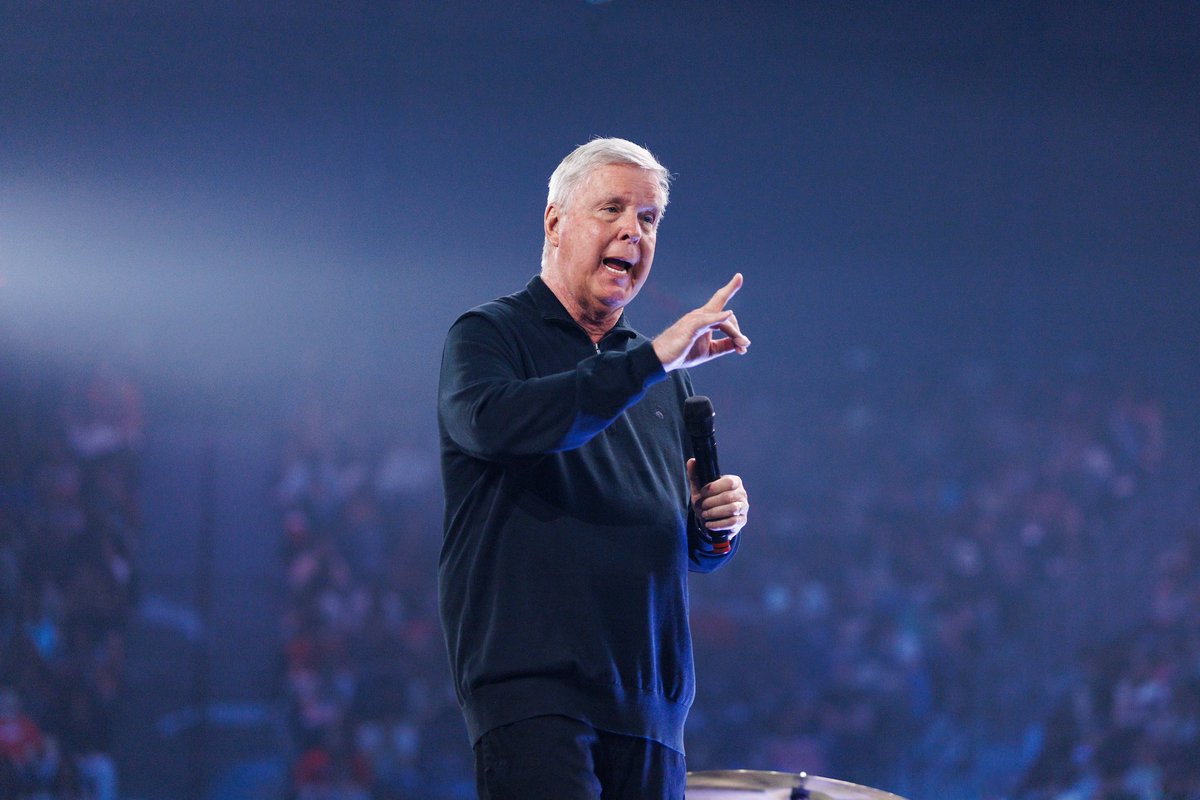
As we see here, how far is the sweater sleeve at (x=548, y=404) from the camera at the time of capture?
1095 mm

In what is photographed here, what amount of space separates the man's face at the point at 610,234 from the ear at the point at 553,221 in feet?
0.10

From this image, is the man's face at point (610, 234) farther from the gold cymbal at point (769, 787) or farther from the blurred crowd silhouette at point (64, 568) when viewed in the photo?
the blurred crowd silhouette at point (64, 568)

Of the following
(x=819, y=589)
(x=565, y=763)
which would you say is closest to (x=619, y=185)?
(x=565, y=763)

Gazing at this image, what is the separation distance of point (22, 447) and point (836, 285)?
3068mm

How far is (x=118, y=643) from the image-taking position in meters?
3.46

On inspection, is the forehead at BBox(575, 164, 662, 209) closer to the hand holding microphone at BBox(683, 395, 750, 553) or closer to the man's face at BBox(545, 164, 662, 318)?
the man's face at BBox(545, 164, 662, 318)

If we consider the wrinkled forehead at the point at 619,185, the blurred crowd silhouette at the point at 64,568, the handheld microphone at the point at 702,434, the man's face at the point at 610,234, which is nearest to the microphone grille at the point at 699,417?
the handheld microphone at the point at 702,434

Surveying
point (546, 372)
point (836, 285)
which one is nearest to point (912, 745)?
point (836, 285)

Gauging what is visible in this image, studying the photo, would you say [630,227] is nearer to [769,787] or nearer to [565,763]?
[565,763]

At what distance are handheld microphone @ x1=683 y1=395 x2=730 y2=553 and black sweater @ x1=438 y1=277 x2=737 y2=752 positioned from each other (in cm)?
6

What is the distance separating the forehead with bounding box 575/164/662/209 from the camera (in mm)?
1347

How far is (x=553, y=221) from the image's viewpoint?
1429mm

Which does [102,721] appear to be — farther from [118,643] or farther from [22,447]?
[22,447]

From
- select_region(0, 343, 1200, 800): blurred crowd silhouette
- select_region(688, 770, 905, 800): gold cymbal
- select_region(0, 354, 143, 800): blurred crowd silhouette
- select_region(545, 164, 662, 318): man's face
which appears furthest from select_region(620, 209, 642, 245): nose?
select_region(0, 354, 143, 800): blurred crowd silhouette
